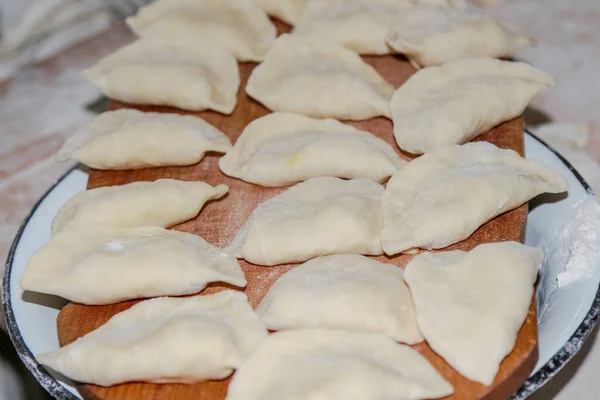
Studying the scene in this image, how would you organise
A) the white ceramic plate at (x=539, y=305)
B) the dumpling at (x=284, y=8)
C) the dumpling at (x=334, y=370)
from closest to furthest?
the dumpling at (x=334, y=370) < the white ceramic plate at (x=539, y=305) < the dumpling at (x=284, y=8)

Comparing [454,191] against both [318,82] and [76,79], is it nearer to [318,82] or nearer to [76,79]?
[318,82]

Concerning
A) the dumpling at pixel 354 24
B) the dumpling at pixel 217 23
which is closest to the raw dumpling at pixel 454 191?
the dumpling at pixel 354 24

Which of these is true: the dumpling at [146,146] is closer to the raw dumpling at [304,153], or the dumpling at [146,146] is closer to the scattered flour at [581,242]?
the raw dumpling at [304,153]

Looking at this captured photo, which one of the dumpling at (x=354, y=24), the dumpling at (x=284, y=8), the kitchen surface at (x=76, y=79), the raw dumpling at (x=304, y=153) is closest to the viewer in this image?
the raw dumpling at (x=304, y=153)

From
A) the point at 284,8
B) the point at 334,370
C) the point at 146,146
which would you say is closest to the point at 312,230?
the point at 334,370

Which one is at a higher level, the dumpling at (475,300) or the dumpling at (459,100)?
the dumpling at (459,100)
